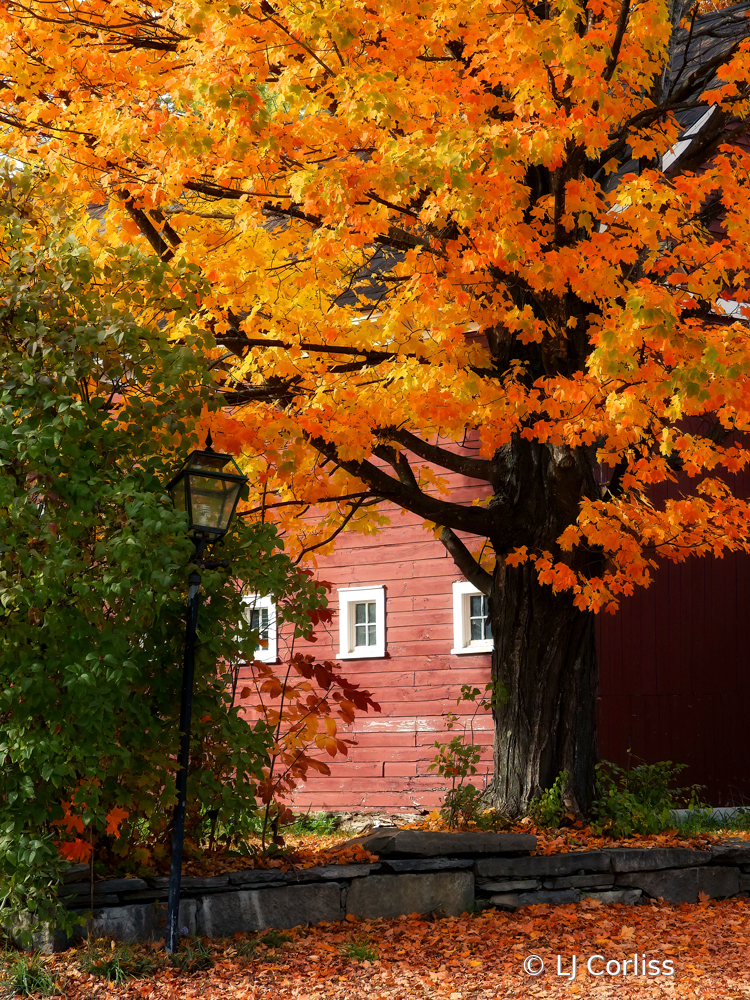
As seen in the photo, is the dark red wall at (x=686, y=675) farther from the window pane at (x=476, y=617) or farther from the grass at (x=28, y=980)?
the grass at (x=28, y=980)

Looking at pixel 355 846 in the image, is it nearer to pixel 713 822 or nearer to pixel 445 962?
pixel 445 962

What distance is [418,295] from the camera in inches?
280

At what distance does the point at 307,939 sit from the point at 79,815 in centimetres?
154

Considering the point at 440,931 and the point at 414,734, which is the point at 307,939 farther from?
the point at 414,734

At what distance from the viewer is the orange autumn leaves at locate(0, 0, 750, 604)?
6.30 metres

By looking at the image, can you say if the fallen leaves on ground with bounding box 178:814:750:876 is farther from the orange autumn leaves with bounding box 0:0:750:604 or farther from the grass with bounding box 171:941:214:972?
the orange autumn leaves with bounding box 0:0:750:604

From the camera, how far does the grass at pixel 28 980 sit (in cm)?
500

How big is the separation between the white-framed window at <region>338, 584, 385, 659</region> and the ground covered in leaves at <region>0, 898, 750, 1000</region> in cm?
486

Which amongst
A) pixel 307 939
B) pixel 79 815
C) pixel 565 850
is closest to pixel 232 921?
pixel 307 939

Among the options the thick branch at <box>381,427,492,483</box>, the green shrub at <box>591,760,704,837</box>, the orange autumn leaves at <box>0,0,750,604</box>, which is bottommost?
the green shrub at <box>591,760,704,837</box>

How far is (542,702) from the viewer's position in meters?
8.52

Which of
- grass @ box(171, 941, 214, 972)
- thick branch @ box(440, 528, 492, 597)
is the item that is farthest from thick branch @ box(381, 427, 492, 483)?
grass @ box(171, 941, 214, 972)

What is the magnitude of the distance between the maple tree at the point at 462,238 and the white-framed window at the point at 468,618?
2.20 meters

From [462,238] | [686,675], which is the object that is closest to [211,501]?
[462,238]
